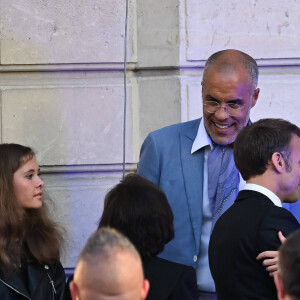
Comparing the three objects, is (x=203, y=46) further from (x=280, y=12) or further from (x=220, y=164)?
(x=220, y=164)

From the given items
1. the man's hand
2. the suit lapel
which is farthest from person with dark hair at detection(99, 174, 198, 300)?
the suit lapel

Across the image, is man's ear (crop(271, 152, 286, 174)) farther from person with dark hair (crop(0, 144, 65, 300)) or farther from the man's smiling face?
person with dark hair (crop(0, 144, 65, 300))

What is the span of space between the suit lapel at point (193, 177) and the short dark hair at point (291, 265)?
1.73m

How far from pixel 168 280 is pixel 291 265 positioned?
107 cm

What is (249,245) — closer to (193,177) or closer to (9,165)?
(193,177)

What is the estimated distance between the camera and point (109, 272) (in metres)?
2.72

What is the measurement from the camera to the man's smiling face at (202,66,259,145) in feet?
14.8

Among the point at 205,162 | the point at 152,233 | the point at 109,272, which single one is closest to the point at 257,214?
the point at 152,233

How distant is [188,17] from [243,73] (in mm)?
1099

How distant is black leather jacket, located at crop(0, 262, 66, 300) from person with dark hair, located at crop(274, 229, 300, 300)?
6.27 ft

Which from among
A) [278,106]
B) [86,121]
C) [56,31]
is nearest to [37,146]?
[86,121]

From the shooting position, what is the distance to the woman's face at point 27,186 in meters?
4.68

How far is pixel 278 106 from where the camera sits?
563cm

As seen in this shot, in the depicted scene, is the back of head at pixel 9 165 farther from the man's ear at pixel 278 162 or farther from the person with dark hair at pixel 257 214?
the man's ear at pixel 278 162
